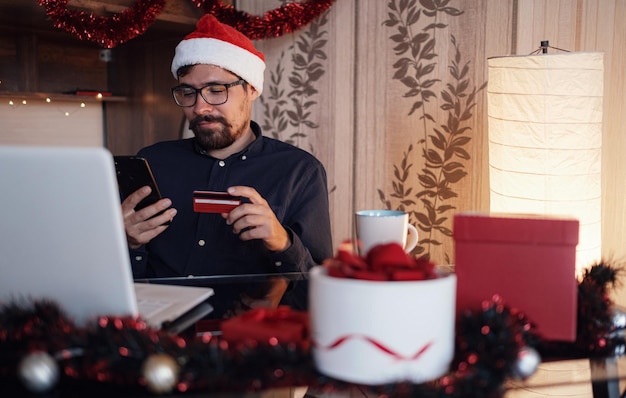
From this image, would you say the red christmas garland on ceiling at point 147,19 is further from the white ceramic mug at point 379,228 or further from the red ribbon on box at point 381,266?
the red ribbon on box at point 381,266

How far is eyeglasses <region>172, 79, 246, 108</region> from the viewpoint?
202 centimetres

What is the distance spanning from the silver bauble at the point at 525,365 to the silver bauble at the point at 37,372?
20.7 inches

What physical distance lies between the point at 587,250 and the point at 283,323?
1.24 metres

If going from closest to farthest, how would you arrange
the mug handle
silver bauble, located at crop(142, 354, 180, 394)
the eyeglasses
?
1. silver bauble, located at crop(142, 354, 180, 394)
2. the mug handle
3. the eyeglasses

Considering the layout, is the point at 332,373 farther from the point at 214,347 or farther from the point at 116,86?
the point at 116,86

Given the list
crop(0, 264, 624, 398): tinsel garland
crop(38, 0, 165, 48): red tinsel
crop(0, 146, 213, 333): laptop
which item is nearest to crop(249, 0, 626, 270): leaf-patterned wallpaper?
crop(38, 0, 165, 48): red tinsel

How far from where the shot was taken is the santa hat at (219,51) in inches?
81.2

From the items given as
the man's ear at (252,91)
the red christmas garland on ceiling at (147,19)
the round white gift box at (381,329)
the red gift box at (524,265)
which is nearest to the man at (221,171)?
the man's ear at (252,91)

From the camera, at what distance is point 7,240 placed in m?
0.85

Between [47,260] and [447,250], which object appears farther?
[447,250]

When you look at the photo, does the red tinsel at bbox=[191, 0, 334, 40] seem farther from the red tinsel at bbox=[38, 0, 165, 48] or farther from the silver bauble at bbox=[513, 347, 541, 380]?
the silver bauble at bbox=[513, 347, 541, 380]

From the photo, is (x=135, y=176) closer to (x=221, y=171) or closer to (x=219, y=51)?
(x=221, y=171)

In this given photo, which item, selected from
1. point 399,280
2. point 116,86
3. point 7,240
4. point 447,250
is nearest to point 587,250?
point 447,250

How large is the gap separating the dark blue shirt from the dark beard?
5 cm
